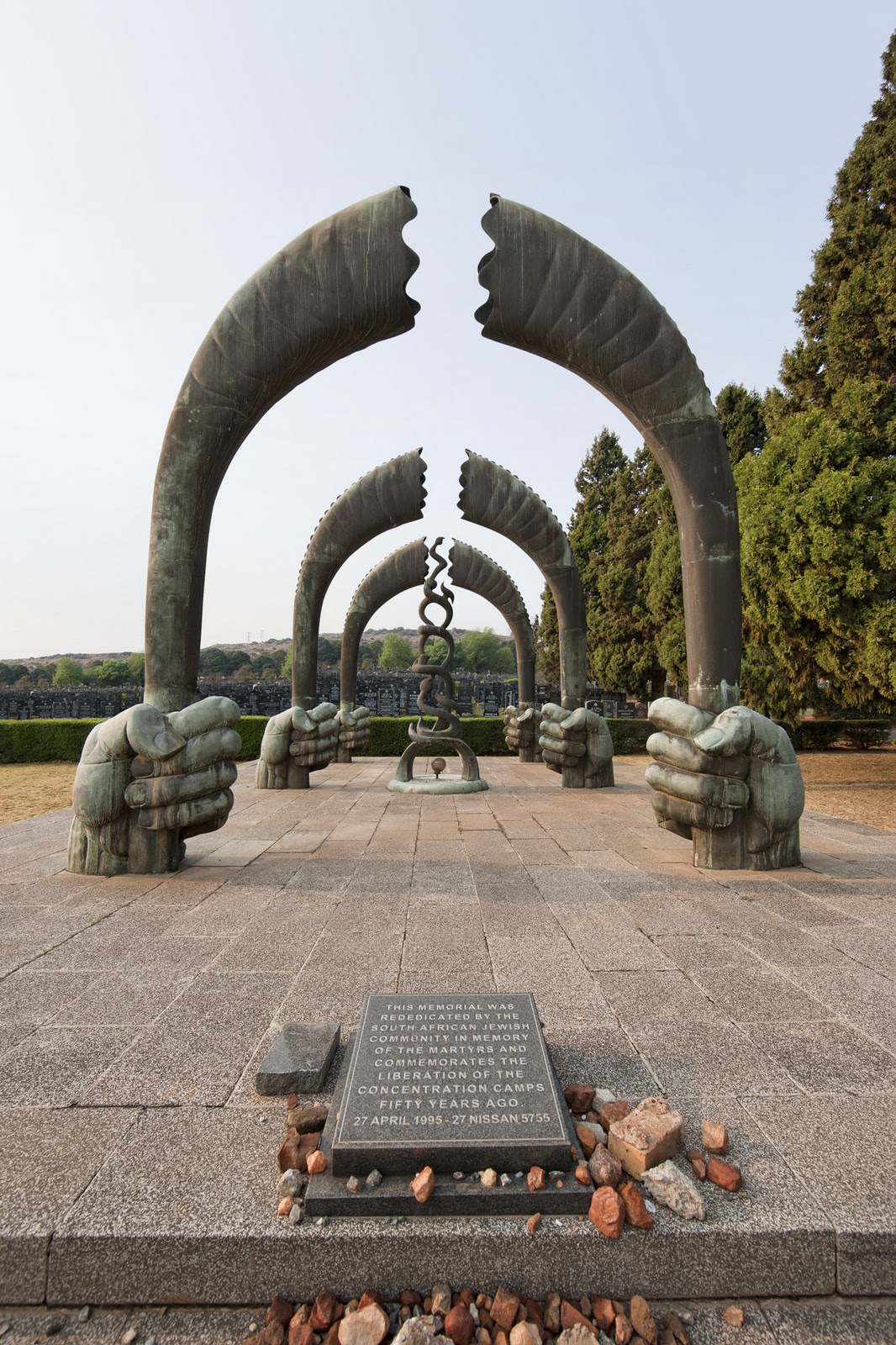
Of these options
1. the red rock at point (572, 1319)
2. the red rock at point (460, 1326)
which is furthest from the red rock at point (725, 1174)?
the red rock at point (460, 1326)

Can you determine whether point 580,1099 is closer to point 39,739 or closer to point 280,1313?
point 280,1313

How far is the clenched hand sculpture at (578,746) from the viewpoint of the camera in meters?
9.62

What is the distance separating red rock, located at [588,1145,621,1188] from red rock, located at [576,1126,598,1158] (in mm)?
36

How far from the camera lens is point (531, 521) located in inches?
429

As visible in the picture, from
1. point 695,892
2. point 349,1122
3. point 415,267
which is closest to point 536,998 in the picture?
point 349,1122

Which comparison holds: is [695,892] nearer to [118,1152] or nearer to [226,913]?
[226,913]

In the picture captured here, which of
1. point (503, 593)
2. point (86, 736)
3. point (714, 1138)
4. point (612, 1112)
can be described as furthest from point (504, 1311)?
point (86, 736)

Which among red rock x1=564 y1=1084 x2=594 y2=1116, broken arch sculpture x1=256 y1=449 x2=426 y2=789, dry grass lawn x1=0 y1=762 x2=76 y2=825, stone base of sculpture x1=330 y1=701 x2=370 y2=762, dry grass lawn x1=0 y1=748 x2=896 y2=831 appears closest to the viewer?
red rock x1=564 y1=1084 x2=594 y2=1116

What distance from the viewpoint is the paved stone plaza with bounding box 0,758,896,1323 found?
1.65 m

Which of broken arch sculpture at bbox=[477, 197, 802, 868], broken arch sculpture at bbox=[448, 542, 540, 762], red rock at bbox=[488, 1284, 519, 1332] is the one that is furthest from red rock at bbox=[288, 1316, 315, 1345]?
broken arch sculpture at bbox=[448, 542, 540, 762]

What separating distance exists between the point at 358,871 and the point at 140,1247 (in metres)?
3.51

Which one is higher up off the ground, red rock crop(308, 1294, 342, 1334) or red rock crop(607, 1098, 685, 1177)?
red rock crop(607, 1098, 685, 1177)

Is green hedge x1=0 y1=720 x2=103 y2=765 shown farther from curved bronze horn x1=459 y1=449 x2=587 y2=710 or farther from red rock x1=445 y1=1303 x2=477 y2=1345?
red rock x1=445 y1=1303 x2=477 y2=1345

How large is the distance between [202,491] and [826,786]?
11.1m
